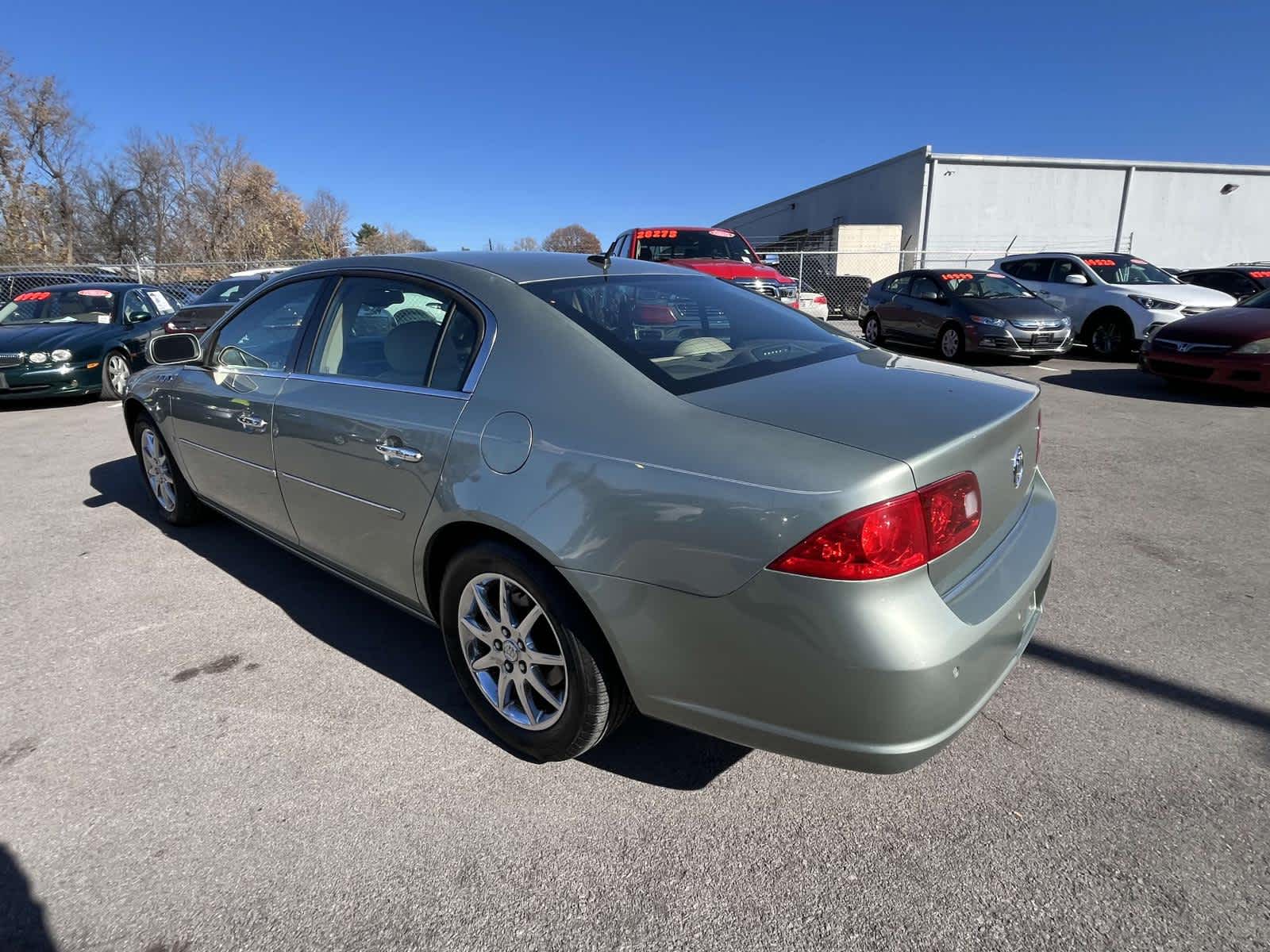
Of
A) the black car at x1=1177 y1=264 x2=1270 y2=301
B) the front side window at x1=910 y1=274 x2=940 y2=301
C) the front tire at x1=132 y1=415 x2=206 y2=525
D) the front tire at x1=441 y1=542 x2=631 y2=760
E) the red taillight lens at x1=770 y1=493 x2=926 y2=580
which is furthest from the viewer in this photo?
the black car at x1=1177 y1=264 x2=1270 y2=301

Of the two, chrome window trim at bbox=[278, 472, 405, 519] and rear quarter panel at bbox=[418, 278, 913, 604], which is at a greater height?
rear quarter panel at bbox=[418, 278, 913, 604]

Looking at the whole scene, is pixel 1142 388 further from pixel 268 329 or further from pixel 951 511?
pixel 268 329

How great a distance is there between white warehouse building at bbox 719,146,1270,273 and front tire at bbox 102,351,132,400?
21184 millimetres

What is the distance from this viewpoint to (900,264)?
2409cm

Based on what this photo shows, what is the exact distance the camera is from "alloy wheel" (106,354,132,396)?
945 centimetres

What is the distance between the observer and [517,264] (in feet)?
9.29

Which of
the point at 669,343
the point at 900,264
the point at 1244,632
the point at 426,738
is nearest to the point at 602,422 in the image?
the point at 669,343

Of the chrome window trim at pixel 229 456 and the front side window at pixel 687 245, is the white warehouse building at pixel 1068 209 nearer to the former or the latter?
the front side window at pixel 687 245

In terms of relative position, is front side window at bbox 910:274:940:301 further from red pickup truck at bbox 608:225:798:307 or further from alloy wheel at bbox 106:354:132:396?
alloy wheel at bbox 106:354:132:396

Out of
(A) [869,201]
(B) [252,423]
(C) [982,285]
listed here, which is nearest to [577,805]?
(B) [252,423]

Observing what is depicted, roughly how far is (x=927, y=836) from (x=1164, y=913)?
548mm

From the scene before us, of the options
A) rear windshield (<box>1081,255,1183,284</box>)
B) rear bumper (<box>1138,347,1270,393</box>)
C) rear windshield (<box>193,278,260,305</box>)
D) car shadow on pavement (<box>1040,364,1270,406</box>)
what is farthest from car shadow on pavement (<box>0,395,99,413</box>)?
rear windshield (<box>1081,255,1183,284</box>)

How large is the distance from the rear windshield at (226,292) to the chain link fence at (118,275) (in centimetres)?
459

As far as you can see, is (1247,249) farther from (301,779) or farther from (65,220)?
(65,220)
